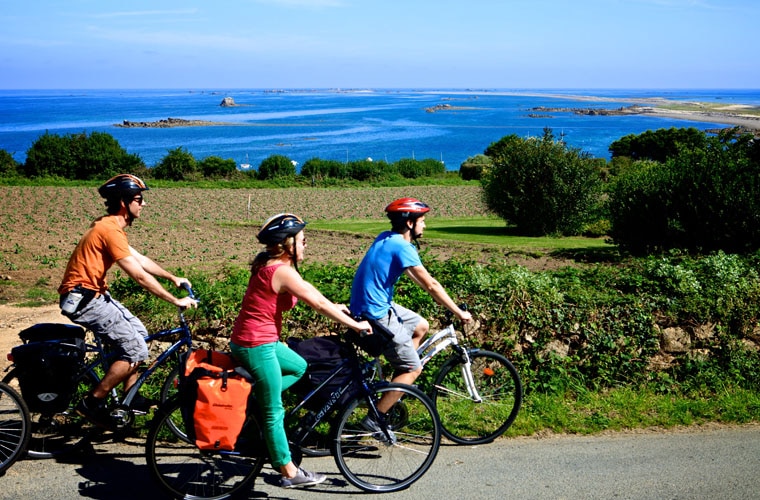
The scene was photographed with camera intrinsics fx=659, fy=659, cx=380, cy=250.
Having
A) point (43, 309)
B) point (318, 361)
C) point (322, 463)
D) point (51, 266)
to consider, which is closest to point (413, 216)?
point (318, 361)

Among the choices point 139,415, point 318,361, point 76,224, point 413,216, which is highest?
point 413,216

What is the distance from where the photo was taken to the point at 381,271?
5.29 metres

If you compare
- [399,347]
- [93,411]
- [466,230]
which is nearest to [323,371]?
[399,347]

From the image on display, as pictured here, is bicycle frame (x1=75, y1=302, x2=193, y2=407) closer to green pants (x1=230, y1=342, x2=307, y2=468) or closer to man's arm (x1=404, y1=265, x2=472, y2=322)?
green pants (x1=230, y1=342, x2=307, y2=468)

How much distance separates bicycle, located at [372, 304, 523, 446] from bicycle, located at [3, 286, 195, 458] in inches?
86.6

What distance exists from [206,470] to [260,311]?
1.33m

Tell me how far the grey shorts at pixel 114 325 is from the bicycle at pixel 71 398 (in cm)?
14

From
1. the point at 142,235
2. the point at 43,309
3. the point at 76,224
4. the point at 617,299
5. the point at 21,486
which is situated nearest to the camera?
the point at 21,486

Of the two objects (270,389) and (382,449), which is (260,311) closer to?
(270,389)

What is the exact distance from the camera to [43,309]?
12.0 meters

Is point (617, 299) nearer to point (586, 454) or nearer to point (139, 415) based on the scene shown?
point (586, 454)

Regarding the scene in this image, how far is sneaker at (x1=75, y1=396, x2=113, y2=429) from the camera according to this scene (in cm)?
536

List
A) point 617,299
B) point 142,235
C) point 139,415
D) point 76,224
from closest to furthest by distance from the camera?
point 139,415 → point 617,299 → point 142,235 → point 76,224

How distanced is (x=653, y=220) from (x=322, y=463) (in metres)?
14.5
